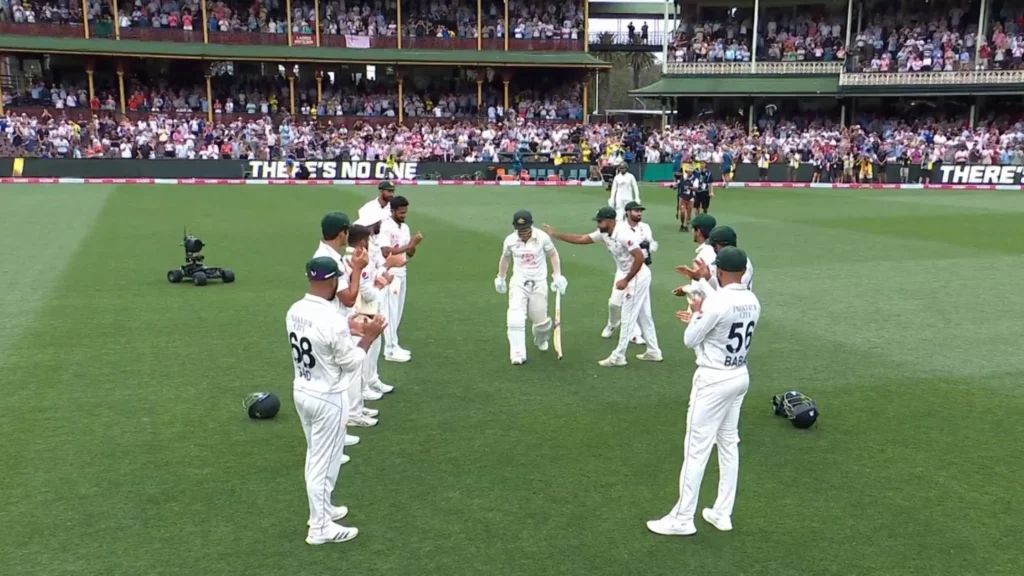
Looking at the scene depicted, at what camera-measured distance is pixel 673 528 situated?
5895 millimetres

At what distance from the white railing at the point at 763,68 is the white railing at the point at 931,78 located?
5.14 ft

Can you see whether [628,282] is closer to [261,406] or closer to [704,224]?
[704,224]

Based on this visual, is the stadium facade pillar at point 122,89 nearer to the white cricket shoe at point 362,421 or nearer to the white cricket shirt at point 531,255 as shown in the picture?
the white cricket shirt at point 531,255

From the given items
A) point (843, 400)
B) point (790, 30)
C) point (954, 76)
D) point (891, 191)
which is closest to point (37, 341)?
point (843, 400)

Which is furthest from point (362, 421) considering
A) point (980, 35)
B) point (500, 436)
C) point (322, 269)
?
point (980, 35)

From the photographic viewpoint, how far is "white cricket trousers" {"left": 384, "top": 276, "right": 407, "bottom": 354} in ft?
31.8

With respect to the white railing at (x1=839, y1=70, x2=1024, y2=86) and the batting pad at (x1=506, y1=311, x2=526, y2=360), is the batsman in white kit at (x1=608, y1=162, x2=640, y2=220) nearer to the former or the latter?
the batting pad at (x1=506, y1=311, x2=526, y2=360)

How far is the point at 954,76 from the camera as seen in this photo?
138 ft

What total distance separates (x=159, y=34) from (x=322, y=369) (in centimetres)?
4515

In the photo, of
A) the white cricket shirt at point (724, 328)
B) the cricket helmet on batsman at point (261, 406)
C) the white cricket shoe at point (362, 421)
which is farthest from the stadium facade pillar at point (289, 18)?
the white cricket shirt at point (724, 328)

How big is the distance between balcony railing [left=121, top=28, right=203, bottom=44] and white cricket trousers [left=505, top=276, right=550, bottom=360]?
1624 inches

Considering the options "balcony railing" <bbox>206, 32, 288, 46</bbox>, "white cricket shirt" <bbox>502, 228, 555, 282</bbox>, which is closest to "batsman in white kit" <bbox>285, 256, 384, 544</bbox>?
"white cricket shirt" <bbox>502, 228, 555, 282</bbox>

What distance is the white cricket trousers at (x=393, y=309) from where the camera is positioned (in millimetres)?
9695

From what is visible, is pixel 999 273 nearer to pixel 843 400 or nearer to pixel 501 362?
pixel 843 400
